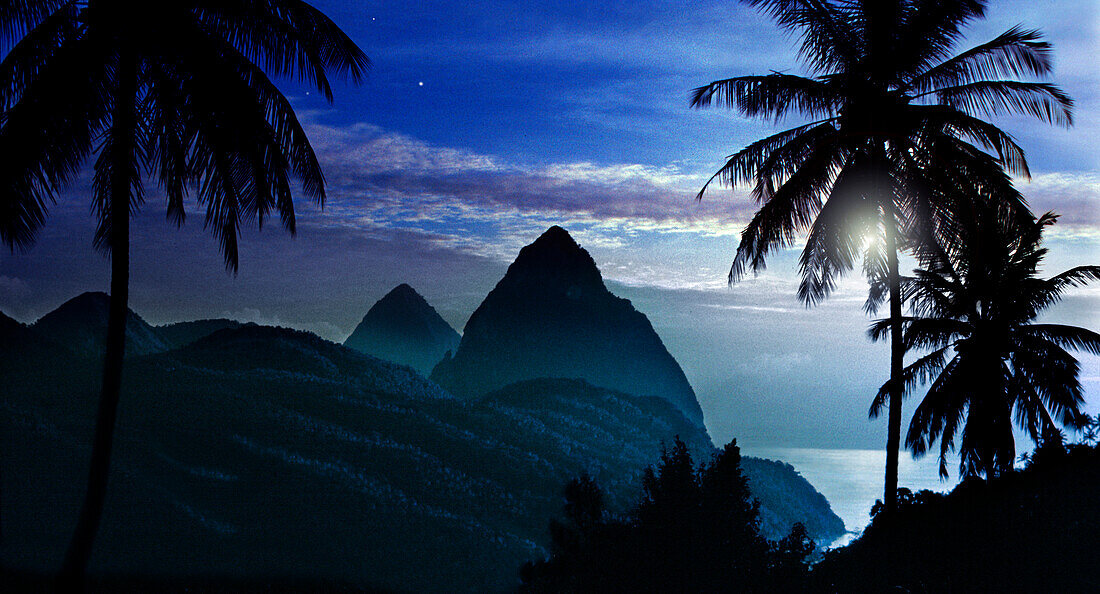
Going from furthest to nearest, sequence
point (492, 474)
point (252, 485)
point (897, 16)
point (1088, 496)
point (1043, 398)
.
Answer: point (492, 474) → point (252, 485) → point (1043, 398) → point (897, 16) → point (1088, 496)

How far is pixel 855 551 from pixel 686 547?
6920mm

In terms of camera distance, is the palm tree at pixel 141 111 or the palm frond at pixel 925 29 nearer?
the palm tree at pixel 141 111

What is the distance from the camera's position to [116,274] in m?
12.9

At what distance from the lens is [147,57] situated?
43.8 ft

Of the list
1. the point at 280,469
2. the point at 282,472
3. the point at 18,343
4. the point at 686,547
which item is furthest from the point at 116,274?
the point at 18,343

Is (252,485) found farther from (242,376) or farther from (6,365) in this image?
(6,365)

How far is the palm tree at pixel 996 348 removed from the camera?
20.1 meters

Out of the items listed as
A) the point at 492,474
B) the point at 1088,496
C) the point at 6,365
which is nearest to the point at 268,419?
the point at 492,474

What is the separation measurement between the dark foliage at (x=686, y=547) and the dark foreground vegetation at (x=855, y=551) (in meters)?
0.03

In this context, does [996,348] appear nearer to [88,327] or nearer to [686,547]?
[686,547]

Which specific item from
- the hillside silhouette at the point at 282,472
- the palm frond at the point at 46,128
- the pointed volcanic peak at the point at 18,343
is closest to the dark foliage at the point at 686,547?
the palm frond at the point at 46,128

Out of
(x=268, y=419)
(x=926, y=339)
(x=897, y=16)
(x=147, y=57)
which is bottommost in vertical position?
(x=268, y=419)

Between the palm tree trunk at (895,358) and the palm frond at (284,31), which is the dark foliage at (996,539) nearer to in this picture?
the palm tree trunk at (895,358)

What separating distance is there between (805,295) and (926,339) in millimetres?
5126
